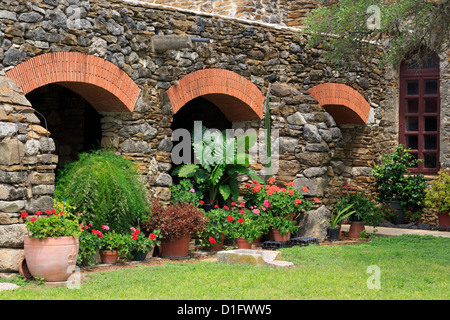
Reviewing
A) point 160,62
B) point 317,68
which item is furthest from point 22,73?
point 317,68

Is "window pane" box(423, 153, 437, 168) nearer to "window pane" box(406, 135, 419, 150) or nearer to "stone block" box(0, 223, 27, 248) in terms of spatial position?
"window pane" box(406, 135, 419, 150)

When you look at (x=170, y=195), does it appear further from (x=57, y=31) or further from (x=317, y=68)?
(x=317, y=68)

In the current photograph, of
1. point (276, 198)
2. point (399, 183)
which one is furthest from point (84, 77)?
point (399, 183)

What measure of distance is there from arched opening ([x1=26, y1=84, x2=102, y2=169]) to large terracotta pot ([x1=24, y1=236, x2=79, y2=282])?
4.58m

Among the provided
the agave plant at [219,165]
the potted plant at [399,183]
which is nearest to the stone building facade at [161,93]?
the potted plant at [399,183]

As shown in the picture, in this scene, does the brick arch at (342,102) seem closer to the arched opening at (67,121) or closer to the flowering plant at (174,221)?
the flowering plant at (174,221)

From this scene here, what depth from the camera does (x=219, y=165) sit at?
416 inches

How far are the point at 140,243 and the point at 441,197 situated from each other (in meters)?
6.43

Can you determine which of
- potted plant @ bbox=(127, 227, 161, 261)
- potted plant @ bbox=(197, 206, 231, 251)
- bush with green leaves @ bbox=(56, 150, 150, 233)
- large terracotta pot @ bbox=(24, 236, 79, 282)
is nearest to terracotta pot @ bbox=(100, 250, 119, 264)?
potted plant @ bbox=(127, 227, 161, 261)

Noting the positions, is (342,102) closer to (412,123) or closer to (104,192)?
(412,123)

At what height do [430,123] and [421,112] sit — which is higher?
[421,112]

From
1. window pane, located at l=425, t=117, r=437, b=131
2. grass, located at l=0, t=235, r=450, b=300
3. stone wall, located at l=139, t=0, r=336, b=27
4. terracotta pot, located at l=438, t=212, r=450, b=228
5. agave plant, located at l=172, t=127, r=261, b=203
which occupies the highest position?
stone wall, located at l=139, t=0, r=336, b=27

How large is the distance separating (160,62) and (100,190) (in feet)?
8.28

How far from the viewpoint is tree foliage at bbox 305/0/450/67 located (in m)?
10.1
